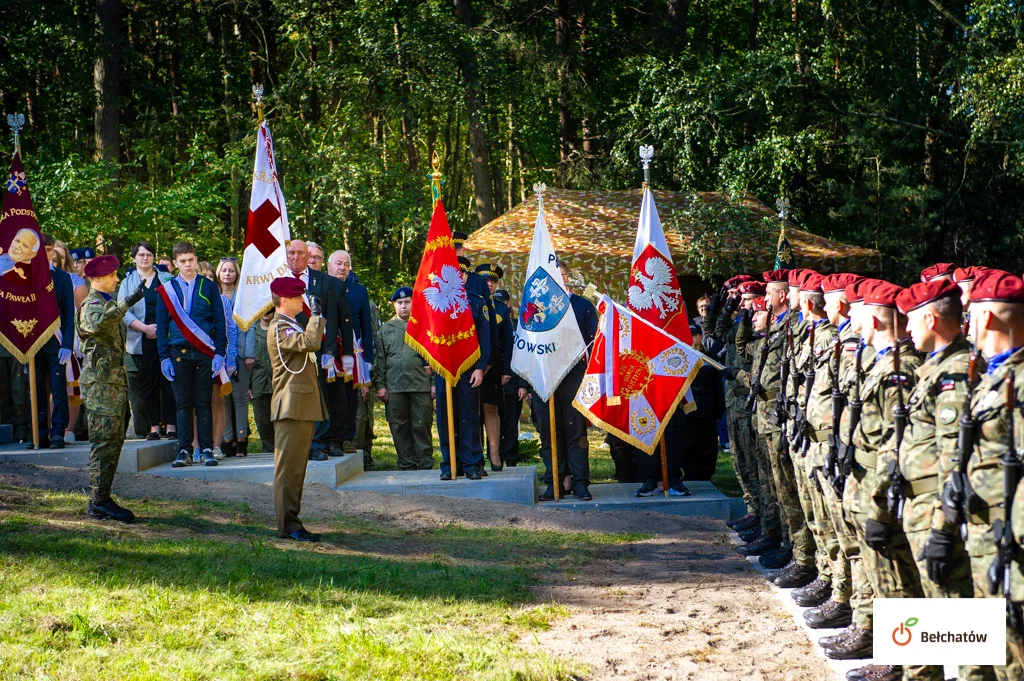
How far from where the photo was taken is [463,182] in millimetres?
33156

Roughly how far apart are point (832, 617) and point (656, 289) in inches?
193

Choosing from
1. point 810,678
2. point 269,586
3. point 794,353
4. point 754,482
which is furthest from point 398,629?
point 754,482

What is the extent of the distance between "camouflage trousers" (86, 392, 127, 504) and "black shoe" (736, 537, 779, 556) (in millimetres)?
4921

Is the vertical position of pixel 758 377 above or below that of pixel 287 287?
below

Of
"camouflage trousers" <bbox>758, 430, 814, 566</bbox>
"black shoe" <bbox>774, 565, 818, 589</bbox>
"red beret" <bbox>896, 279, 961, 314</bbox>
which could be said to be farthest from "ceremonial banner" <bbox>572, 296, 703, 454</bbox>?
"red beret" <bbox>896, 279, 961, 314</bbox>

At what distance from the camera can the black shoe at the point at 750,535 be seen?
8.56 meters

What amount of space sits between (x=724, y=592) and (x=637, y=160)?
A: 1482cm

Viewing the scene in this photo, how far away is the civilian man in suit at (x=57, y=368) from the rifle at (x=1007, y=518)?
8.76 meters

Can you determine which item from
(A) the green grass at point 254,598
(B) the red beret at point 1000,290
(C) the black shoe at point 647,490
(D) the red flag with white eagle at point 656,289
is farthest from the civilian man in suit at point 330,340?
(B) the red beret at point 1000,290

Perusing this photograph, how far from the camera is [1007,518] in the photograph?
3.89 metres

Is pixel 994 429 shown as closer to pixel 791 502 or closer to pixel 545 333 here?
pixel 791 502

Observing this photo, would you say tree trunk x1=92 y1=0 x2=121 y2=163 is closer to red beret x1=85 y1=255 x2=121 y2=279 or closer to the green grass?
red beret x1=85 y1=255 x2=121 y2=279

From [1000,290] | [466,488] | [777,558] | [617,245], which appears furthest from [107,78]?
[1000,290]

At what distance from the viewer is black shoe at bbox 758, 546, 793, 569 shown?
762cm
